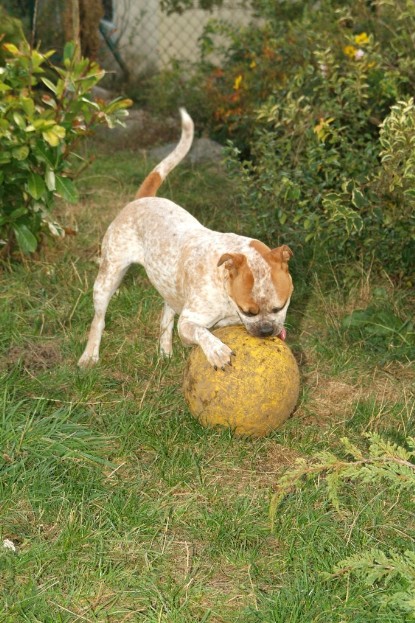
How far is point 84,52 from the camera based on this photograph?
10641mm

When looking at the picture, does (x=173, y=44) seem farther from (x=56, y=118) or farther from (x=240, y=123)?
(x=56, y=118)

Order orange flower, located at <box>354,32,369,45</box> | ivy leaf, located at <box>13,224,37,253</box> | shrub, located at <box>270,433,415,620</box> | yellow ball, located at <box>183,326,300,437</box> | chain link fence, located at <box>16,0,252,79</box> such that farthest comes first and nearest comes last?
chain link fence, located at <box>16,0,252,79</box> < orange flower, located at <box>354,32,369,45</box> < ivy leaf, located at <box>13,224,37,253</box> < yellow ball, located at <box>183,326,300,437</box> < shrub, located at <box>270,433,415,620</box>

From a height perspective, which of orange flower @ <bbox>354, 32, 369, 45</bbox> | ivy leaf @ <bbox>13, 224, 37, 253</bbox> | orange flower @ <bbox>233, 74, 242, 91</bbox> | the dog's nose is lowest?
ivy leaf @ <bbox>13, 224, 37, 253</bbox>

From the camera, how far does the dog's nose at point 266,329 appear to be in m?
4.25

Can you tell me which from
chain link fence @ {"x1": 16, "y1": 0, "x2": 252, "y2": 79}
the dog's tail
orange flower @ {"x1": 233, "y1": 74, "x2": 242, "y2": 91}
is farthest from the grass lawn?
chain link fence @ {"x1": 16, "y1": 0, "x2": 252, "y2": 79}

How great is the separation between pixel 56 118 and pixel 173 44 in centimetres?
689

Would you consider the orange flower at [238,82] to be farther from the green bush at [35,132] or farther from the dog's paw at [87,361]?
the dog's paw at [87,361]

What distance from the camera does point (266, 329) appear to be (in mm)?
4262

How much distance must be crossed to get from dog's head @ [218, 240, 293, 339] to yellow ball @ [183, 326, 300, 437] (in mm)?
110

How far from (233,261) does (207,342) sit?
430mm

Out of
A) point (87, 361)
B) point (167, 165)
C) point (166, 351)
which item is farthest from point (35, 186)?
point (166, 351)

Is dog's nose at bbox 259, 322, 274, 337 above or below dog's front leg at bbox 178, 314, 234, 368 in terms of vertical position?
above

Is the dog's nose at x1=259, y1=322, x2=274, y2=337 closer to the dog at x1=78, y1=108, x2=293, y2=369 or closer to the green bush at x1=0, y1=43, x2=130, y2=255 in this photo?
the dog at x1=78, y1=108, x2=293, y2=369

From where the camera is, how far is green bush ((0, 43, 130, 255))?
5.76m
